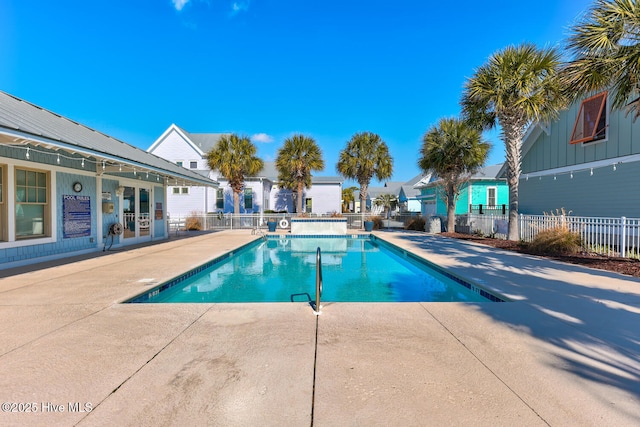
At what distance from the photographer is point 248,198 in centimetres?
2650

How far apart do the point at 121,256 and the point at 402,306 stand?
8545 mm

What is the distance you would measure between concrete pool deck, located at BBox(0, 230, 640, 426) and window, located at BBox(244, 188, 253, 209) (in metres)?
21.5

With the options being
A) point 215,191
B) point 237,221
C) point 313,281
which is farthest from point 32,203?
point 215,191

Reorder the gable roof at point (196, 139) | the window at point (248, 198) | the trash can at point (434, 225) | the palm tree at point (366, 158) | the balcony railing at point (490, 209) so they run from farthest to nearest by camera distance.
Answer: the gable roof at point (196, 139) < the window at point (248, 198) < the palm tree at point (366, 158) < the balcony railing at point (490, 209) < the trash can at point (434, 225)

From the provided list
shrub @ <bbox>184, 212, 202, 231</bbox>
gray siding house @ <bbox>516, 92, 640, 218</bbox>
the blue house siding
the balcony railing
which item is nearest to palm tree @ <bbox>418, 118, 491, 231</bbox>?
gray siding house @ <bbox>516, 92, 640, 218</bbox>

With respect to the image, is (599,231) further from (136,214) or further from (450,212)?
(136,214)

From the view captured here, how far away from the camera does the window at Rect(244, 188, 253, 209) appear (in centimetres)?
2644

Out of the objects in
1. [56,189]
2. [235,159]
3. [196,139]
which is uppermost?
[196,139]

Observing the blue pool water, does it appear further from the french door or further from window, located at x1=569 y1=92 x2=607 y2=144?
window, located at x1=569 y1=92 x2=607 y2=144

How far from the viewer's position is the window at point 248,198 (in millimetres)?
26438

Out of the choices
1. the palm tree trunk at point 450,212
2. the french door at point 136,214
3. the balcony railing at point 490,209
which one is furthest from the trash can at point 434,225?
the french door at point 136,214

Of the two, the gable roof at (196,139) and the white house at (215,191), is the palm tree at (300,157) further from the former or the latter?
the gable roof at (196,139)

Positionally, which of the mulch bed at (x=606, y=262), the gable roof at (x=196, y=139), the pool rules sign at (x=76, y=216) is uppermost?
the gable roof at (x=196, y=139)

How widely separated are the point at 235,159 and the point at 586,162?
18.9m
